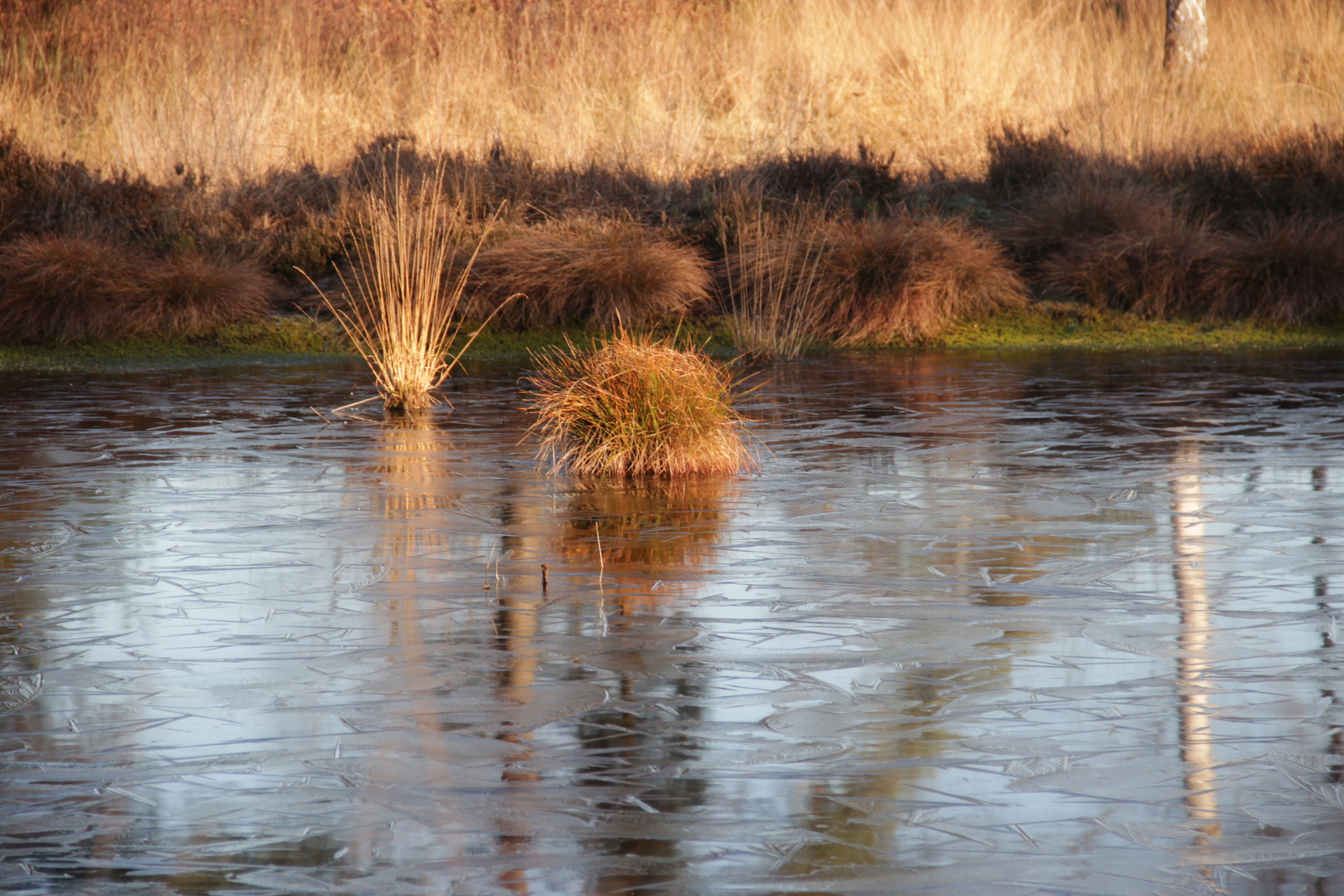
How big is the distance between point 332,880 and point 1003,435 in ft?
21.2

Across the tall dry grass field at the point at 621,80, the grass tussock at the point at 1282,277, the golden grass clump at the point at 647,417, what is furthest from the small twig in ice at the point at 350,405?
the grass tussock at the point at 1282,277

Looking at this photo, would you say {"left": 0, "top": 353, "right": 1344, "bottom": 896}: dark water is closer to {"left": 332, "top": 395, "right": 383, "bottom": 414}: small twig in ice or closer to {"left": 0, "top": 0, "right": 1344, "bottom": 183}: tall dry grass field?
{"left": 332, "top": 395, "right": 383, "bottom": 414}: small twig in ice

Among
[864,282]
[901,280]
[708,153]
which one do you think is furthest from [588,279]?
[708,153]

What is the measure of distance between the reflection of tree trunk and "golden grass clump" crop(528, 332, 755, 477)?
2209 millimetres

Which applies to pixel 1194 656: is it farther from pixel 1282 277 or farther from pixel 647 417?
pixel 1282 277

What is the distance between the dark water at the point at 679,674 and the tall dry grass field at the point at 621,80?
9120 millimetres

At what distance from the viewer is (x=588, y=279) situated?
541 inches

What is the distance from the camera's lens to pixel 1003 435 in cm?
909

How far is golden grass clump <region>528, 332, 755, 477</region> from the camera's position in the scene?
310 inches

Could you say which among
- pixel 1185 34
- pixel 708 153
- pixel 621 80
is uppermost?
pixel 1185 34

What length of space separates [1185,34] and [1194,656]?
16.2 meters

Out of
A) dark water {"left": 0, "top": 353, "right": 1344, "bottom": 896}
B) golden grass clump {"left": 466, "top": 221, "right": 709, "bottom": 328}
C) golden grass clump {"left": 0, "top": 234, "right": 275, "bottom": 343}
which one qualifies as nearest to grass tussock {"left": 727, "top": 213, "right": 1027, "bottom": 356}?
golden grass clump {"left": 466, "top": 221, "right": 709, "bottom": 328}

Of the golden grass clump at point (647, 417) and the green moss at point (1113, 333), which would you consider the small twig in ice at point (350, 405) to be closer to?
the golden grass clump at point (647, 417)

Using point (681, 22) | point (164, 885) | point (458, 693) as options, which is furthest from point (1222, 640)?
point (681, 22)
